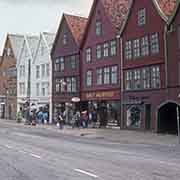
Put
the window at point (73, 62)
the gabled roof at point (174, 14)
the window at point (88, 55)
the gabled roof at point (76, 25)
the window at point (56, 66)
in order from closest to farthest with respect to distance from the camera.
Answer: the gabled roof at point (174, 14) < the window at point (88, 55) < the window at point (73, 62) < the gabled roof at point (76, 25) < the window at point (56, 66)

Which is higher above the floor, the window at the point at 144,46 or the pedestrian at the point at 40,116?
the window at the point at 144,46

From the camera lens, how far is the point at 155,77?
35500 millimetres

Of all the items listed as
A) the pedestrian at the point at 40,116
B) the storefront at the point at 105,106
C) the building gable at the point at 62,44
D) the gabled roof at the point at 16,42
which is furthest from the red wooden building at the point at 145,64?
the gabled roof at the point at 16,42

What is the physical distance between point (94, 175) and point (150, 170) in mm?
1897

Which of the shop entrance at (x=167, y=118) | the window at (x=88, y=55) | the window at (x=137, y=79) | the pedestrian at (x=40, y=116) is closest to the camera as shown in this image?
the shop entrance at (x=167, y=118)

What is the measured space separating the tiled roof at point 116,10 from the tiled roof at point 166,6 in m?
6.72

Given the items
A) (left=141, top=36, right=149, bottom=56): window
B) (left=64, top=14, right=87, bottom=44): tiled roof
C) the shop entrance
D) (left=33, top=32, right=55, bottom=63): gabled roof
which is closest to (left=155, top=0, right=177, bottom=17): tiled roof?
(left=141, top=36, right=149, bottom=56): window

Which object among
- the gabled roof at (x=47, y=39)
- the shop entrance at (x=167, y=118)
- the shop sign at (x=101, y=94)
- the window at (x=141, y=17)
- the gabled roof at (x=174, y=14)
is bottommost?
the shop entrance at (x=167, y=118)

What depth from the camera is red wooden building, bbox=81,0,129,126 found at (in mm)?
41812


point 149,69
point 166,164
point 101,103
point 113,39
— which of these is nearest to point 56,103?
point 101,103

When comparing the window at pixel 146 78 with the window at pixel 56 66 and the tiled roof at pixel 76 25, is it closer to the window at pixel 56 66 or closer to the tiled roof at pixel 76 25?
the tiled roof at pixel 76 25

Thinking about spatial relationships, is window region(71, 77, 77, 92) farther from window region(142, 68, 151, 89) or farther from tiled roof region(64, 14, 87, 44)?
window region(142, 68, 151, 89)

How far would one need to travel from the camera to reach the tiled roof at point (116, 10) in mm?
43000

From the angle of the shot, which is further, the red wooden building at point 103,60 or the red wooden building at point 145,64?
the red wooden building at point 103,60
